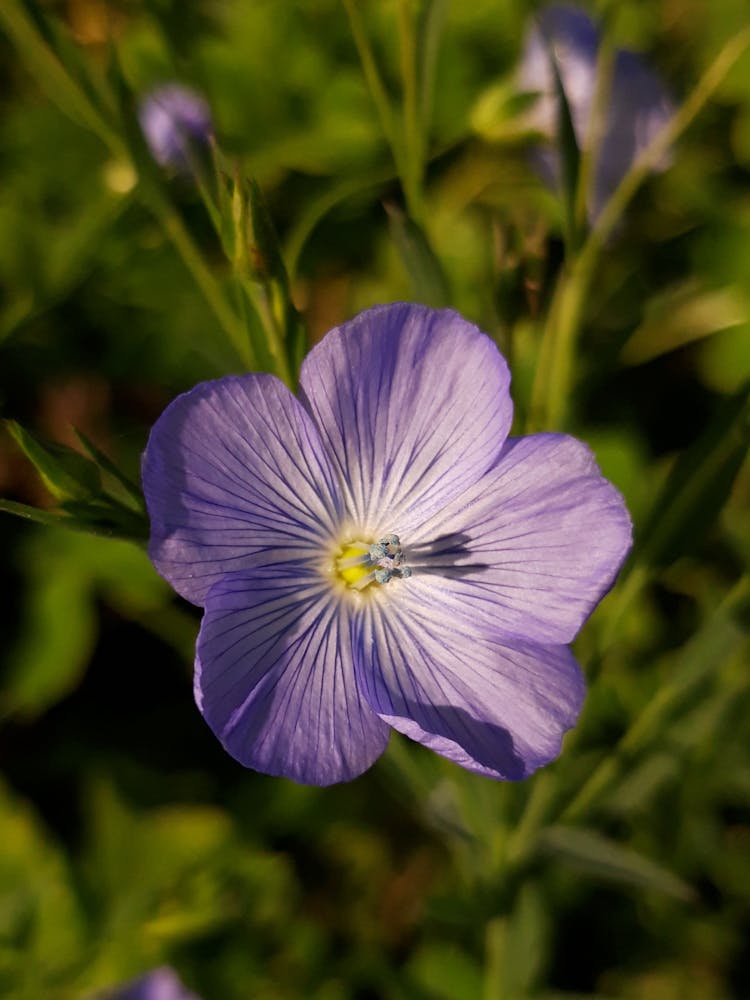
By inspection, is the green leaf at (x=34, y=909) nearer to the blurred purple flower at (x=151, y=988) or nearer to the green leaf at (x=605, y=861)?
the blurred purple flower at (x=151, y=988)

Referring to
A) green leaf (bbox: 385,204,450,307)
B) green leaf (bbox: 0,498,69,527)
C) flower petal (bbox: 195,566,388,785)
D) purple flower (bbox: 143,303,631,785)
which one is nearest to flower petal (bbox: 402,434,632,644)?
purple flower (bbox: 143,303,631,785)

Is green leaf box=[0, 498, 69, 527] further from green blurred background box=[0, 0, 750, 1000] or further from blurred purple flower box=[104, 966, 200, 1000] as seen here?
blurred purple flower box=[104, 966, 200, 1000]

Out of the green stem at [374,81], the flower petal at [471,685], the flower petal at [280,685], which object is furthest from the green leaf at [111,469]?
the green stem at [374,81]

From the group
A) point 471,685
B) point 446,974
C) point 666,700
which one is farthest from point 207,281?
point 446,974

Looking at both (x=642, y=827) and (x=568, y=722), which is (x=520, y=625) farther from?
(x=642, y=827)

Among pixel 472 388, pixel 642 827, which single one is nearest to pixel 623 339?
pixel 472 388
